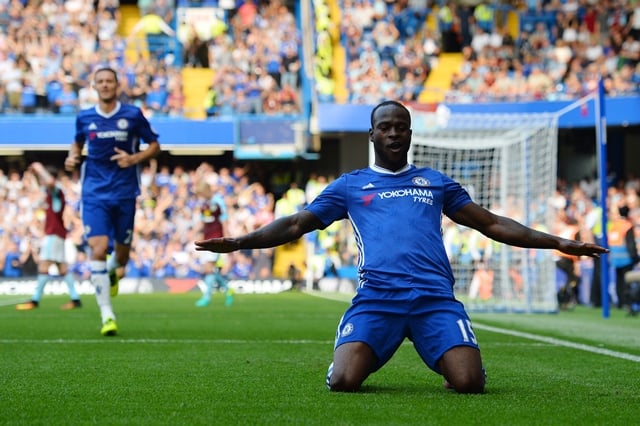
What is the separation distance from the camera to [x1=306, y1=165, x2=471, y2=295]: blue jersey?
6.14 metres

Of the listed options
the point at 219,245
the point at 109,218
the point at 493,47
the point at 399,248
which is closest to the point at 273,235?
the point at 219,245

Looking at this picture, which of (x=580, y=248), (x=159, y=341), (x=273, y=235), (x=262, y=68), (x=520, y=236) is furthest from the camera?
(x=262, y=68)

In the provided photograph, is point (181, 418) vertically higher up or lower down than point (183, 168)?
lower down

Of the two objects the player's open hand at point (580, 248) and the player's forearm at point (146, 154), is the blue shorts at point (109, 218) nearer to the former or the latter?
the player's forearm at point (146, 154)

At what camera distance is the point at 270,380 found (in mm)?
6441

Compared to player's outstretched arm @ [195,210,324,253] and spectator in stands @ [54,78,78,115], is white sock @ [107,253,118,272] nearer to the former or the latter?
player's outstretched arm @ [195,210,324,253]

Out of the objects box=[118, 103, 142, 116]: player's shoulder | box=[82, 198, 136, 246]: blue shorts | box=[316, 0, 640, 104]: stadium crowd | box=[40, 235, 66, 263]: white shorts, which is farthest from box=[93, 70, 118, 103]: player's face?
box=[316, 0, 640, 104]: stadium crowd

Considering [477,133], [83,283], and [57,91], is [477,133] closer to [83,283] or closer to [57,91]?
[83,283]


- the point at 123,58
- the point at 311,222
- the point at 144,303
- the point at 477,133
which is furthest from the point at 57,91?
the point at 311,222

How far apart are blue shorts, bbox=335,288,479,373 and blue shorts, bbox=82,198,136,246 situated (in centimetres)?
472

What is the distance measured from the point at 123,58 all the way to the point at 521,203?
51.2 feet

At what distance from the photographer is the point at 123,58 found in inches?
1196

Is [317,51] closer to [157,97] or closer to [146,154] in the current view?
[157,97]

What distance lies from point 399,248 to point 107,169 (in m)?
5.05
